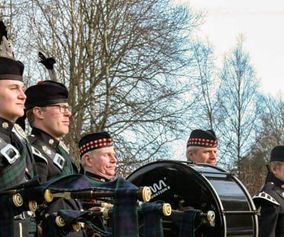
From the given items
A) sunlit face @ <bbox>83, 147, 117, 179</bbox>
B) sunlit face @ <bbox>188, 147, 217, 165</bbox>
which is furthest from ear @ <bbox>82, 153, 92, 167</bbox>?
sunlit face @ <bbox>188, 147, 217, 165</bbox>

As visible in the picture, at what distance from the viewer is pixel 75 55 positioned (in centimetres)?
1912

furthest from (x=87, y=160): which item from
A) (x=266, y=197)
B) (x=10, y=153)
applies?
(x=266, y=197)

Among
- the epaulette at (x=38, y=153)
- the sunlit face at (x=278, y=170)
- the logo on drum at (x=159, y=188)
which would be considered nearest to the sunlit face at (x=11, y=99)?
the epaulette at (x=38, y=153)

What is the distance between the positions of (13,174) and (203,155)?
11.8 ft

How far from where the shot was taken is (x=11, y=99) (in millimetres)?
3949

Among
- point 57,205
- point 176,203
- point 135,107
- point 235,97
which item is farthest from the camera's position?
point 235,97

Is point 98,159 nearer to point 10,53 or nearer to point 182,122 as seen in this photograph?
point 10,53

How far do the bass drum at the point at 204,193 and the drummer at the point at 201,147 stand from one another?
1.68 m

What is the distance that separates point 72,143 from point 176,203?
39.3ft

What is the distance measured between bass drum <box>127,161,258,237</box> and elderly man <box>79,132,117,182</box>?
8.5 inches

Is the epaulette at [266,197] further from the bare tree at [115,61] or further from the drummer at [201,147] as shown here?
the bare tree at [115,61]

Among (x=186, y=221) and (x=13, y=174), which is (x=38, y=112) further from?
(x=186, y=221)

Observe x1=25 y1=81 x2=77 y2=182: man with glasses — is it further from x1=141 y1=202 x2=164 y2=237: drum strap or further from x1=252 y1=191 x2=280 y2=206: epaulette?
x1=252 y1=191 x2=280 y2=206: epaulette

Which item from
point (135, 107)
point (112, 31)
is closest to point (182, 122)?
point (135, 107)
